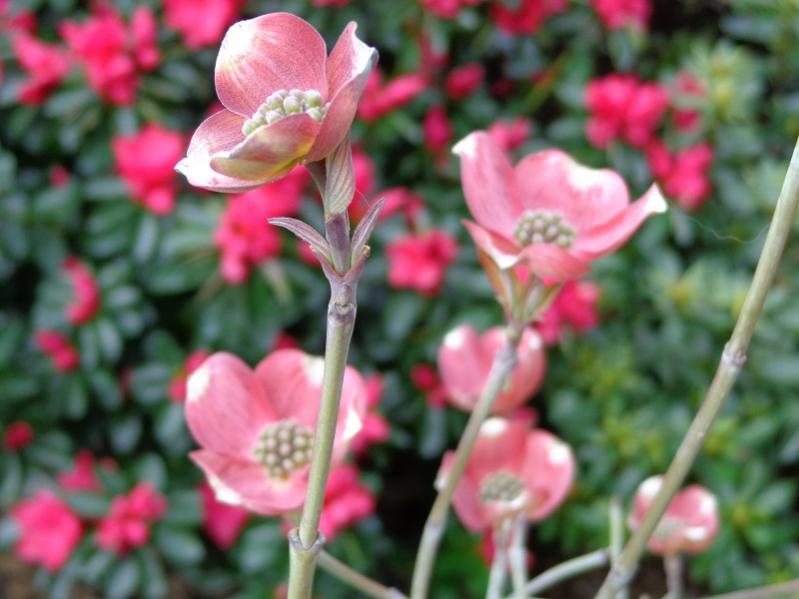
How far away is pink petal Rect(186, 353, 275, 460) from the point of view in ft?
1.43

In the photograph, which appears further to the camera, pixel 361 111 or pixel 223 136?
pixel 361 111

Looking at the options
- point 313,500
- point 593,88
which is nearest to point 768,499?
point 593,88

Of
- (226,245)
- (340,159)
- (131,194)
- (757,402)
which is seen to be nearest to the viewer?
(340,159)

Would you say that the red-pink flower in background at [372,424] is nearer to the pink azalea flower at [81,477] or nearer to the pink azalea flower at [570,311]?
the pink azalea flower at [570,311]

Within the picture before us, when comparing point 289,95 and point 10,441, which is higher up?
point 289,95

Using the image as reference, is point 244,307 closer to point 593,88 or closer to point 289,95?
point 593,88

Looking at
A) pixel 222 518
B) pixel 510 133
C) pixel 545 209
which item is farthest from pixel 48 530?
pixel 545 209

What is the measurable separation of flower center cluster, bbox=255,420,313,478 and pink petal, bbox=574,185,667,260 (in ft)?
0.54

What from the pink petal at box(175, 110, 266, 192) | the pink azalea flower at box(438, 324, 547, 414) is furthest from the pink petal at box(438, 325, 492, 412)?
the pink petal at box(175, 110, 266, 192)

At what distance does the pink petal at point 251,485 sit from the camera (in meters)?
0.39

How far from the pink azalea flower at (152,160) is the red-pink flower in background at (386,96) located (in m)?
0.28

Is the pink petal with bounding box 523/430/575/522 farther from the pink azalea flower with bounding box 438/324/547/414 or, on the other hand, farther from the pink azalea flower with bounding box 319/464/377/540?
the pink azalea flower with bounding box 319/464/377/540

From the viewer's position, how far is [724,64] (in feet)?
4.84

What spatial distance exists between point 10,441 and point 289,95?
1.22 metres
